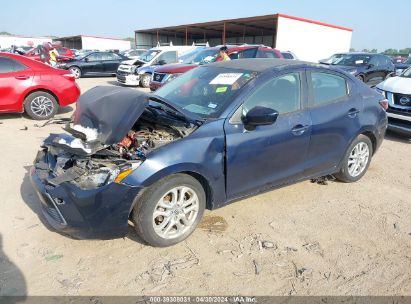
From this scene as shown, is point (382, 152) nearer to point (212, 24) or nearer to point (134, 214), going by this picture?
point (134, 214)

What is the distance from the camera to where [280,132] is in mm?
3588

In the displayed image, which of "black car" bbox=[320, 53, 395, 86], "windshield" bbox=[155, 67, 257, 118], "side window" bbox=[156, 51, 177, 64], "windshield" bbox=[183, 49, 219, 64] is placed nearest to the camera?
"windshield" bbox=[155, 67, 257, 118]

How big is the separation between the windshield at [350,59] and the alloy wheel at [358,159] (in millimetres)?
9419

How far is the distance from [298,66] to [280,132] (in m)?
Result: 0.86

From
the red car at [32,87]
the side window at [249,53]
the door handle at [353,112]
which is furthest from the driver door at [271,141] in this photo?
the side window at [249,53]

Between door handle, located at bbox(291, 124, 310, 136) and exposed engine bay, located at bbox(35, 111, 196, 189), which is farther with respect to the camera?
door handle, located at bbox(291, 124, 310, 136)

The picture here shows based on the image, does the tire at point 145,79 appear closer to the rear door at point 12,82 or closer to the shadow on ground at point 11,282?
the rear door at point 12,82

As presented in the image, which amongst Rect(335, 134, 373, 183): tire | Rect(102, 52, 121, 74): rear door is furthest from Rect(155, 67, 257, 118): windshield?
Rect(102, 52, 121, 74): rear door

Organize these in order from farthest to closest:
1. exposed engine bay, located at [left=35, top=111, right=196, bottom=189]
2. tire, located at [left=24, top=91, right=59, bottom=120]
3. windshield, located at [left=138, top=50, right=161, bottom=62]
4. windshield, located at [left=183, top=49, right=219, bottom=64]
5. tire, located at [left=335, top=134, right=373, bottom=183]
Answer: windshield, located at [left=138, top=50, right=161, bottom=62], windshield, located at [left=183, top=49, right=219, bottom=64], tire, located at [left=24, top=91, right=59, bottom=120], tire, located at [left=335, top=134, right=373, bottom=183], exposed engine bay, located at [left=35, top=111, right=196, bottom=189]

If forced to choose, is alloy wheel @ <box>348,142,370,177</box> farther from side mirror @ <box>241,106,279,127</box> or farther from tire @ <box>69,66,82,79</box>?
tire @ <box>69,66,82,79</box>

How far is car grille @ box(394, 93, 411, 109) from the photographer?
23.0 feet

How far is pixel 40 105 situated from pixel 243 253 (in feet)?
21.1

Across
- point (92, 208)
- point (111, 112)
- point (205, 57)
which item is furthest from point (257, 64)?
point (205, 57)

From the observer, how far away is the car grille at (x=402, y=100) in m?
7.00
